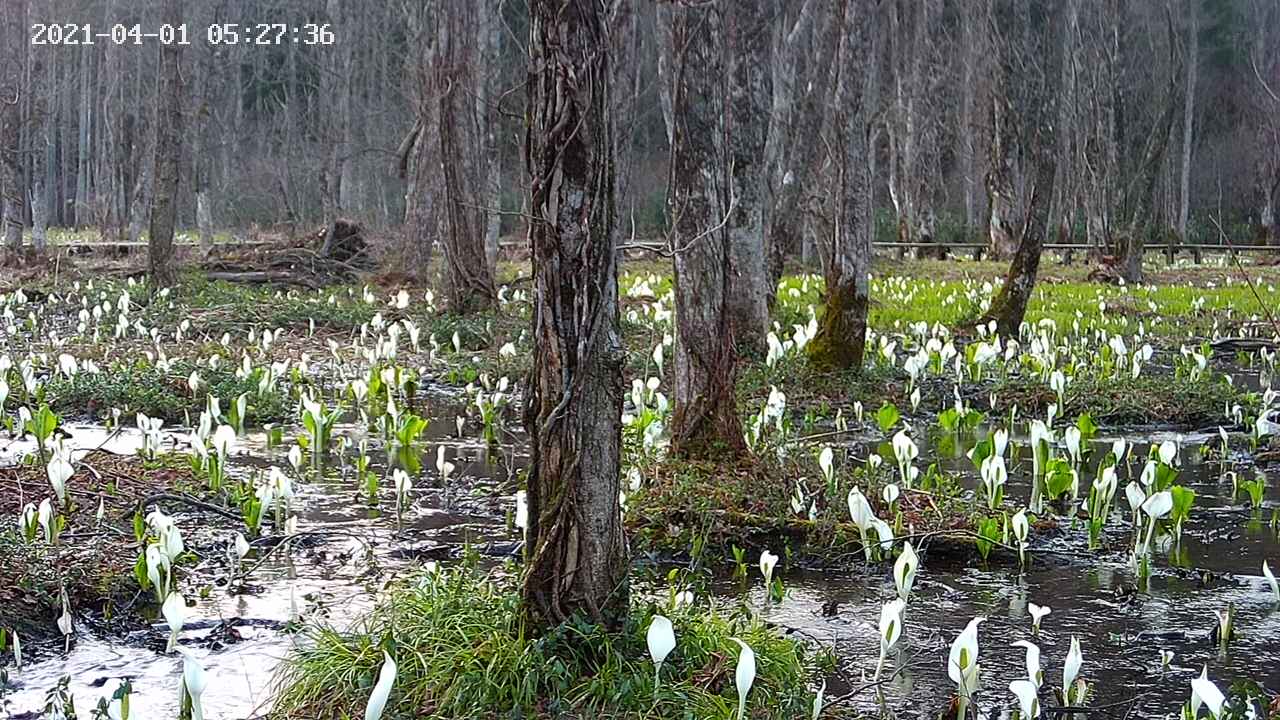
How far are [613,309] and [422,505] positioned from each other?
3244 mm

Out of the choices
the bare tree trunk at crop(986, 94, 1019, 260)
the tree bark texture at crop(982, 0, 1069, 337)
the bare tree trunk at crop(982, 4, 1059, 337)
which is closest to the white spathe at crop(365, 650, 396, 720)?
the tree bark texture at crop(982, 0, 1069, 337)

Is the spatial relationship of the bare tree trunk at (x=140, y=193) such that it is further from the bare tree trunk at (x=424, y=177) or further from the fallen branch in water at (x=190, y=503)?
the fallen branch in water at (x=190, y=503)

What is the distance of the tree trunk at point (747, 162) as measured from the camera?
837cm

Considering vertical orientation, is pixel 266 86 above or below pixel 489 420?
above

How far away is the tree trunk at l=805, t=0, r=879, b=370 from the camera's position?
390 inches

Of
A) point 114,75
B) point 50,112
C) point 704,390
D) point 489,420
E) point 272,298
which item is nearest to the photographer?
point 704,390

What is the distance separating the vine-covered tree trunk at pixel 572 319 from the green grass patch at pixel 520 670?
0.13 meters

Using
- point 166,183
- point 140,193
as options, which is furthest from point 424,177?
point 140,193

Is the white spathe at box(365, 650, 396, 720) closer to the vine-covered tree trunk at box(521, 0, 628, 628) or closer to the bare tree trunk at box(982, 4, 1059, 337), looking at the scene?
the vine-covered tree trunk at box(521, 0, 628, 628)

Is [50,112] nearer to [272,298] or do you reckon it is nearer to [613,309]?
[272,298]

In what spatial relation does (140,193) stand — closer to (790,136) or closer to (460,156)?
(790,136)

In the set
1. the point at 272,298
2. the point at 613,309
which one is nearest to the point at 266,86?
the point at 272,298

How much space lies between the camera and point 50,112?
1640 inches

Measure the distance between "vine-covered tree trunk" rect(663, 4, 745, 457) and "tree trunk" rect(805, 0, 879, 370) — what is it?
10.4 feet
